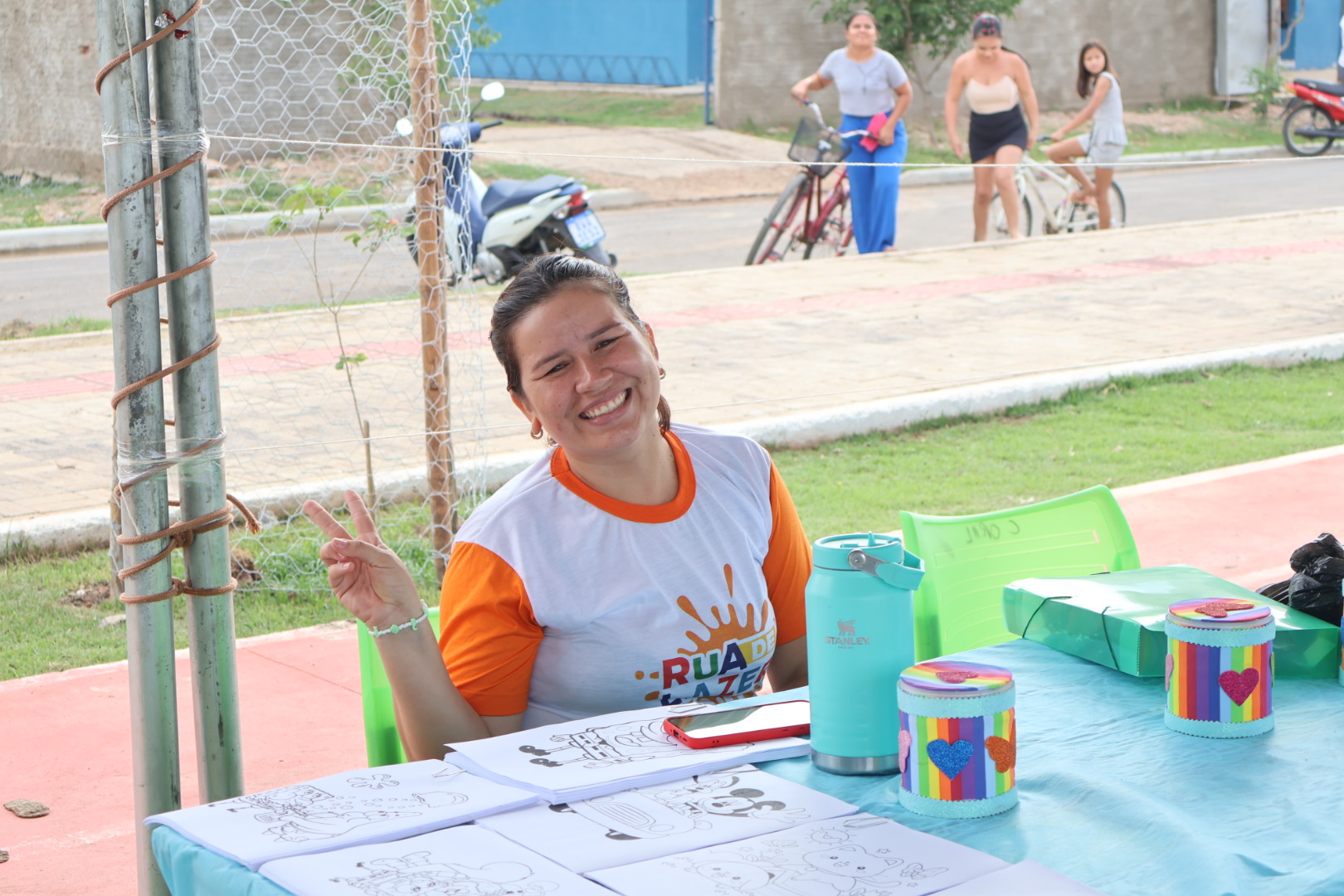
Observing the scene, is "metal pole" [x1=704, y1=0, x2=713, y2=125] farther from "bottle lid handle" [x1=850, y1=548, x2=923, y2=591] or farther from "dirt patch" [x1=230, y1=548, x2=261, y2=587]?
"bottle lid handle" [x1=850, y1=548, x2=923, y2=591]

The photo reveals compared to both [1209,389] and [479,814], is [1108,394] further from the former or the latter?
[479,814]

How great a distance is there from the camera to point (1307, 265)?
10859 mm

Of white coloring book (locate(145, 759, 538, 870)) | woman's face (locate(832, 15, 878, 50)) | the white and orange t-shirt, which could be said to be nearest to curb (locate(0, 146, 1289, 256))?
woman's face (locate(832, 15, 878, 50))

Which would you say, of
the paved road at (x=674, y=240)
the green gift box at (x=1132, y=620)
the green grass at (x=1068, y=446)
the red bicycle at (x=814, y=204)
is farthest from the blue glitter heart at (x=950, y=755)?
the red bicycle at (x=814, y=204)

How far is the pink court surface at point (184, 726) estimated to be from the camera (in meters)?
3.25

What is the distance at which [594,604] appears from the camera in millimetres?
2311

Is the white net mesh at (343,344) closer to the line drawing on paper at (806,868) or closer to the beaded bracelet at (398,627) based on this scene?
the beaded bracelet at (398,627)

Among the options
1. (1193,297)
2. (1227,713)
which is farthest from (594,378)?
(1193,297)

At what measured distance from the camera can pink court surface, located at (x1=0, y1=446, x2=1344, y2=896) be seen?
325 cm

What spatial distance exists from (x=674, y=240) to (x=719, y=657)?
38.6 ft

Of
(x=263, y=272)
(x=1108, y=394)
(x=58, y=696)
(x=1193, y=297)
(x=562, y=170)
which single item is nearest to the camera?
(x=58, y=696)

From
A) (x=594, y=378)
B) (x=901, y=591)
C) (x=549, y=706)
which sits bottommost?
(x=549, y=706)

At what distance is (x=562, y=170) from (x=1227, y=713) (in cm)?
1705

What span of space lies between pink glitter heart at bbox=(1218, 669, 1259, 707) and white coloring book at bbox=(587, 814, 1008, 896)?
1.61 ft
